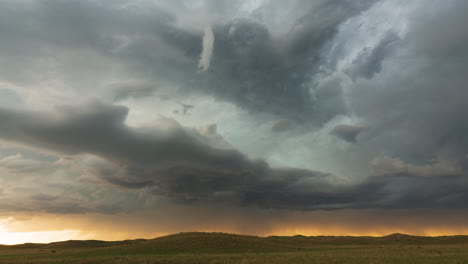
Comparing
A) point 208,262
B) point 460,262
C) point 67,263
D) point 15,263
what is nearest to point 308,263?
point 208,262

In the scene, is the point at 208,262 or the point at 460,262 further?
the point at 208,262

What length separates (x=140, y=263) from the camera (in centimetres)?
5566

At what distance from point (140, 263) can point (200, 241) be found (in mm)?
45039

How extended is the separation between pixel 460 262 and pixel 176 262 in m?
43.6

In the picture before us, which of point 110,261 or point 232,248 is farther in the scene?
point 232,248

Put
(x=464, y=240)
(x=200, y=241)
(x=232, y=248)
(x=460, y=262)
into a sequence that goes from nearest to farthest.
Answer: (x=460, y=262) < (x=232, y=248) < (x=200, y=241) < (x=464, y=240)

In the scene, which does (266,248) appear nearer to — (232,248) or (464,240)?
(232,248)

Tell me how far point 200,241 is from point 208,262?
45.9 m

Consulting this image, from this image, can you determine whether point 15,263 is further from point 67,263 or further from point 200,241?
point 200,241

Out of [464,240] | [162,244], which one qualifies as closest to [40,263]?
[162,244]

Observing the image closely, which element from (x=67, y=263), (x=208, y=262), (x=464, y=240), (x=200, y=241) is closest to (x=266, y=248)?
(x=200, y=241)

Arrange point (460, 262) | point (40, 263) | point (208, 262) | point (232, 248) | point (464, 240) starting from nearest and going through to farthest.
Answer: point (460, 262) → point (208, 262) → point (40, 263) → point (232, 248) → point (464, 240)

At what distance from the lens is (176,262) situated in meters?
55.7

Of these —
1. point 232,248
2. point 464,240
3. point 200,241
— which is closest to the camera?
point 232,248
